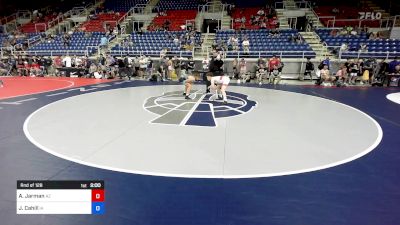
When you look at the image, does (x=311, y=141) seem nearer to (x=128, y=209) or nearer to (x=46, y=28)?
(x=128, y=209)

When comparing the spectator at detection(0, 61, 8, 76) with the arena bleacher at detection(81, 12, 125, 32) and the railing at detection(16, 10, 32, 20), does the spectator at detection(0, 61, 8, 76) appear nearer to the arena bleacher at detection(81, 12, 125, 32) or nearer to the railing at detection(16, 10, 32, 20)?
the arena bleacher at detection(81, 12, 125, 32)

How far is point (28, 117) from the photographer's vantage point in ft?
22.6

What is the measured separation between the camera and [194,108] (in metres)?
A: 8.03

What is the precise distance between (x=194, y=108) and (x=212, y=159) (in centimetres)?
369

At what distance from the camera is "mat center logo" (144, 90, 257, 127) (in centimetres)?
670

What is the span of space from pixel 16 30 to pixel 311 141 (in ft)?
102

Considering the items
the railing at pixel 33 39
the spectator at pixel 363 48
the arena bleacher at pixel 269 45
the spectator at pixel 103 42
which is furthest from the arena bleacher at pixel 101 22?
the spectator at pixel 363 48

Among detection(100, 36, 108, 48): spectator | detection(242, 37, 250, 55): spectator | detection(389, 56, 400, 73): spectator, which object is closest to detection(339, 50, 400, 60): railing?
detection(389, 56, 400, 73): spectator

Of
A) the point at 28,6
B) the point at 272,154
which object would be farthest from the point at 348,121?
the point at 28,6

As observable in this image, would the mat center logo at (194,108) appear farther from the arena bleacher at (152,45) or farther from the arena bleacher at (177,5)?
the arena bleacher at (177,5)

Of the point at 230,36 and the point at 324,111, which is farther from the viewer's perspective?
the point at 230,36
